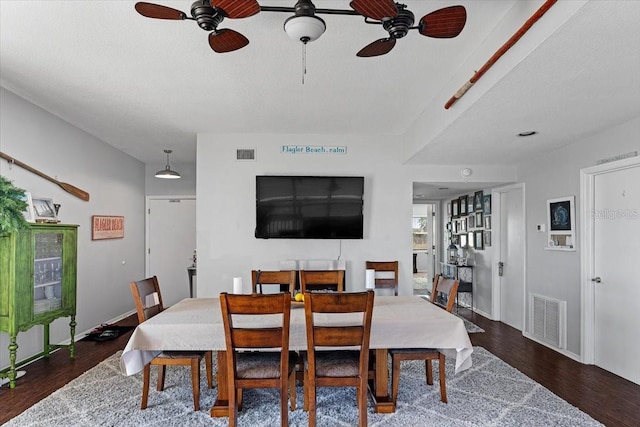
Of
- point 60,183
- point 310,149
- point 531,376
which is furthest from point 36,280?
point 531,376

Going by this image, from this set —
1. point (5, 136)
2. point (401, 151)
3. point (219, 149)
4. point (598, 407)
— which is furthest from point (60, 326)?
point (598, 407)

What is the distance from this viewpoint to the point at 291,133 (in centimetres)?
513

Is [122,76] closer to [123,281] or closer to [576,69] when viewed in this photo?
[576,69]

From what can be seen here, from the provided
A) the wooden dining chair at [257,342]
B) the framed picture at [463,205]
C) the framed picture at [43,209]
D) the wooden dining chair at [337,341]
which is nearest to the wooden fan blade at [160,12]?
the wooden dining chair at [257,342]

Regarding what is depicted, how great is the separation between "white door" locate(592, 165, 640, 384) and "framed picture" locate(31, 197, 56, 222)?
5.53 metres

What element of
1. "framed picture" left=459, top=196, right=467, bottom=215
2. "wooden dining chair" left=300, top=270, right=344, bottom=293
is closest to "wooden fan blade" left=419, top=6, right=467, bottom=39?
"wooden dining chair" left=300, top=270, right=344, bottom=293

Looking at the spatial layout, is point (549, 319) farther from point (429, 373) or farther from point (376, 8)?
point (376, 8)

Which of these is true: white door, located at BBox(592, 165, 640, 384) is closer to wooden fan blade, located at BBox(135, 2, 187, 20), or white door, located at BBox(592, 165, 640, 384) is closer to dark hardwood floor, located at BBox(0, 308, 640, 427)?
dark hardwood floor, located at BBox(0, 308, 640, 427)

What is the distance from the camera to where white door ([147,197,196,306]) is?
23.9ft

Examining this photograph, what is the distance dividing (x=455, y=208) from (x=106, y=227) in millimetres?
→ 5891

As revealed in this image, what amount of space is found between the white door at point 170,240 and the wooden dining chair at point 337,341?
5292 mm

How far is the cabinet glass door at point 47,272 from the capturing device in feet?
12.4

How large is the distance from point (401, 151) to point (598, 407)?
3342 mm

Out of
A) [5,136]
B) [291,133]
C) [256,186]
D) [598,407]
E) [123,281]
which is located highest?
[291,133]
